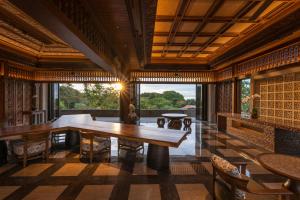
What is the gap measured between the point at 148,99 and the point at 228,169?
50.6 ft

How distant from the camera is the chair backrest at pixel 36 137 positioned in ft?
12.3

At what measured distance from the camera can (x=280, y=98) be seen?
5.52m

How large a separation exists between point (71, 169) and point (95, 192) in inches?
44.3

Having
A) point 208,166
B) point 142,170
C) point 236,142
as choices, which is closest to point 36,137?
point 142,170

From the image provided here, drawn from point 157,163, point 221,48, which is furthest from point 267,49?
point 157,163

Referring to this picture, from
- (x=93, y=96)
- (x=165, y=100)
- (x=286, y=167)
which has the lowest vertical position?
(x=286, y=167)

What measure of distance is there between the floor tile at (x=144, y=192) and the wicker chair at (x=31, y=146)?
2415 mm

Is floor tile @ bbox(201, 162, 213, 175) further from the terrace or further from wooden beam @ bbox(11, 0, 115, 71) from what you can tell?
wooden beam @ bbox(11, 0, 115, 71)

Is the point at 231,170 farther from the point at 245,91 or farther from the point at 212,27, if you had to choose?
the point at 245,91

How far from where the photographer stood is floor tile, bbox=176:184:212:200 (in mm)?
2664

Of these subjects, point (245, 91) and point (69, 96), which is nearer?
point (245, 91)

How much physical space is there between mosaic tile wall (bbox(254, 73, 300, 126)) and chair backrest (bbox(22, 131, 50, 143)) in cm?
581

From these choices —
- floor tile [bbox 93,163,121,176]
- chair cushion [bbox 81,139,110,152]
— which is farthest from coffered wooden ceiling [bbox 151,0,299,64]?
floor tile [bbox 93,163,121,176]

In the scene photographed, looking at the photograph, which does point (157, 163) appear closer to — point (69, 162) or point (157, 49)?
point (69, 162)
